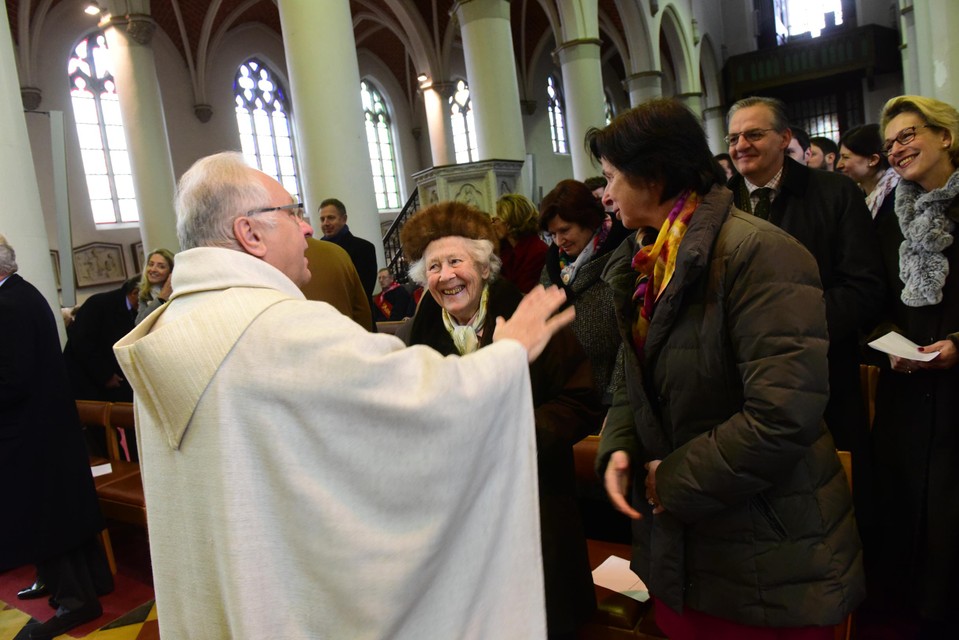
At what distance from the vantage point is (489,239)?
7.71 feet

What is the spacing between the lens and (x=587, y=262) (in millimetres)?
2900

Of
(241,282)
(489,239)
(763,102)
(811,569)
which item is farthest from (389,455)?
(763,102)

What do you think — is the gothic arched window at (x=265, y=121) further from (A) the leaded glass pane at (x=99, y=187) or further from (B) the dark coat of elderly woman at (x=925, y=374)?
(B) the dark coat of elderly woman at (x=925, y=374)

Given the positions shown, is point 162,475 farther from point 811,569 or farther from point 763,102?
point 763,102

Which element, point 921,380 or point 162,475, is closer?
point 162,475

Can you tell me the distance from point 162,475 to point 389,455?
0.50 m

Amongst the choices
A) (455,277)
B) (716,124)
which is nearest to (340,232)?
(455,277)

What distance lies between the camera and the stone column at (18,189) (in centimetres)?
388

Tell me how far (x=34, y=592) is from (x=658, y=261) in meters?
4.05

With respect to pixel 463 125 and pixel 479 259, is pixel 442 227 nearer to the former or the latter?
pixel 479 259

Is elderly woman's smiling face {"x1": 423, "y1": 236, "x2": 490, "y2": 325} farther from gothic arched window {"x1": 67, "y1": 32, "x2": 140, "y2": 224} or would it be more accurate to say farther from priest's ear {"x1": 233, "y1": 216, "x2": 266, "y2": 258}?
gothic arched window {"x1": 67, "y1": 32, "x2": 140, "y2": 224}

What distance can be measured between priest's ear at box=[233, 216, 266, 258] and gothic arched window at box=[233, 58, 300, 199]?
15153 millimetres

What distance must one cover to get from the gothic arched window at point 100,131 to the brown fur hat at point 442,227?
42.3 feet

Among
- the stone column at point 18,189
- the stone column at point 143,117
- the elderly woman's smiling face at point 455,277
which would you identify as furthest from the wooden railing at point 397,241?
the elderly woman's smiling face at point 455,277
